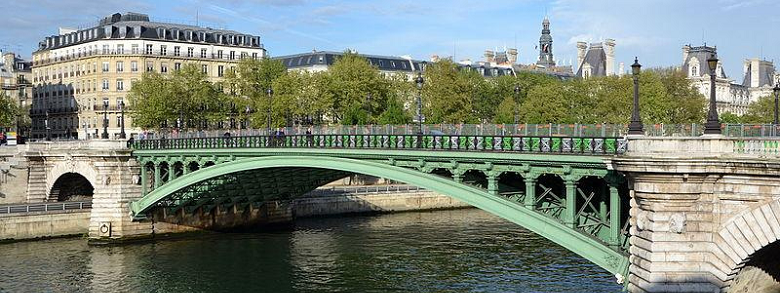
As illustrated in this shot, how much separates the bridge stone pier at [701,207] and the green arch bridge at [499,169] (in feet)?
5.37

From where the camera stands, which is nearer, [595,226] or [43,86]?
[595,226]

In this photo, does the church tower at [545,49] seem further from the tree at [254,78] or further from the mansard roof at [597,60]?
the tree at [254,78]

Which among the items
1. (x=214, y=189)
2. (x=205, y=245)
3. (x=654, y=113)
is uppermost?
(x=654, y=113)

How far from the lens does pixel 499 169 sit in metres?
26.5

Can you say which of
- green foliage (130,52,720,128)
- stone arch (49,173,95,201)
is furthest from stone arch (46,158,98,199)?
green foliage (130,52,720,128)

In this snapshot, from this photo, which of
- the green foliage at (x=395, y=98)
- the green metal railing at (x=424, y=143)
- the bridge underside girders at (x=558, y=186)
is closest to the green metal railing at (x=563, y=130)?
the green metal railing at (x=424, y=143)

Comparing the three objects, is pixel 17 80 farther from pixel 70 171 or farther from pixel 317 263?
pixel 317 263

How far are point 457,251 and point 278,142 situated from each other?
10.7m

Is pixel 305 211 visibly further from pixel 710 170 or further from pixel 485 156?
pixel 710 170

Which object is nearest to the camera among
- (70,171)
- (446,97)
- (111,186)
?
(111,186)

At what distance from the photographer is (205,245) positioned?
48219 millimetres

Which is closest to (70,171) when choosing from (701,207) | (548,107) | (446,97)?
(446,97)

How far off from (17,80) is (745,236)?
105581mm

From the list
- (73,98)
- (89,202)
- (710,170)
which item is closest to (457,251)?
(89,202)
